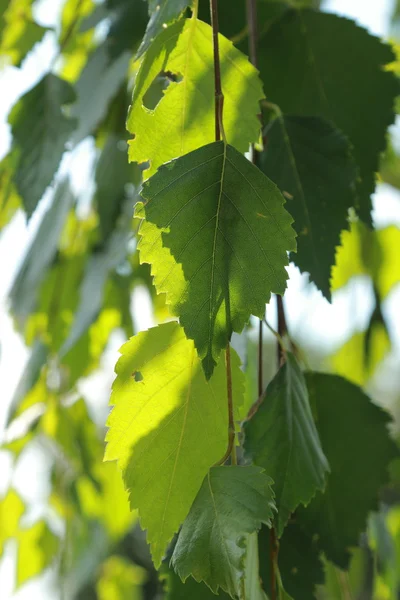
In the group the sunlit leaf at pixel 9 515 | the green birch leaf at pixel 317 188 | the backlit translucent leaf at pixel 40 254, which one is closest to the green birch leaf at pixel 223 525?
the green birch leaf at pixel 317 188

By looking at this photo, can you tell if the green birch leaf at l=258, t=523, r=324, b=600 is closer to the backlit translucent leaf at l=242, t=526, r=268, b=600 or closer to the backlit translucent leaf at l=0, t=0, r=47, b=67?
the backlit translucent leaf at l=242, t=526, r=268, b=600

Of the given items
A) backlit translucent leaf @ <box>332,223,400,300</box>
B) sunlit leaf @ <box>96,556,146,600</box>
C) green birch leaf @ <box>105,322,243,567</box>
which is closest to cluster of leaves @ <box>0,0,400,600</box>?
green birch leaf @ <box>105,322,243,567</box>

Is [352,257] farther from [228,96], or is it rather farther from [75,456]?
[228,96]

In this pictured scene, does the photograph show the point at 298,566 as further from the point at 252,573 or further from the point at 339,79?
the point at 339,79

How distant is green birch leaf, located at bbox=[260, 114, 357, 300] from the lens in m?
0.35

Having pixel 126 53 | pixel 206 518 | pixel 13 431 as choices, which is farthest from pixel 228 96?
pixel 13 431

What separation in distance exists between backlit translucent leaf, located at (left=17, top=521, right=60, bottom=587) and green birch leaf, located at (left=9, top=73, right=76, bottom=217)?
1.71 feet

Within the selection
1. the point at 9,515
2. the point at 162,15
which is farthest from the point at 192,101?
the point at 9,515

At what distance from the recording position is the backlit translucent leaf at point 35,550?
0.88 meters

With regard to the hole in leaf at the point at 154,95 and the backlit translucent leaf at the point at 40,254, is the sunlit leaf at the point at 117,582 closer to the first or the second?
the backlit translucent leaf at the point at 40,254

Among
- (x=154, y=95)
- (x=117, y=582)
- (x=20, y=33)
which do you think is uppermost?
(x=20, y=33)

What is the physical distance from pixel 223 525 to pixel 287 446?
0.06 metres

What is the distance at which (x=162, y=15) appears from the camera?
11.4 inches

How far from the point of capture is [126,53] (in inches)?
23.0
